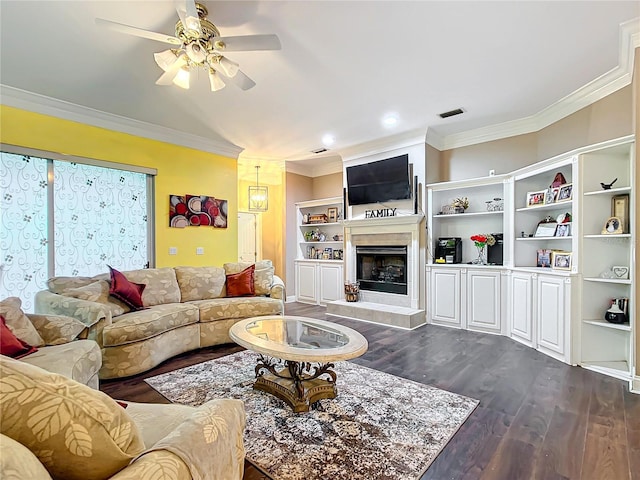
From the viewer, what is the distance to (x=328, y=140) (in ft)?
17.2

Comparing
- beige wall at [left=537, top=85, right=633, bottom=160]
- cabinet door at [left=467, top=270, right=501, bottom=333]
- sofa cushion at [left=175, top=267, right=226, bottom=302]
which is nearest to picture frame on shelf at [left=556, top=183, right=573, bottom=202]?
beige wall at [left=537, top=85, right=633, bottom=160]

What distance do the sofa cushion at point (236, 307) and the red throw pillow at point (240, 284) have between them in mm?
162

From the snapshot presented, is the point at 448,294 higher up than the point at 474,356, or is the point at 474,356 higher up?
the point at 448,294

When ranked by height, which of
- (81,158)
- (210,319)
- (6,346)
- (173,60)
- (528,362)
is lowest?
(528,362)

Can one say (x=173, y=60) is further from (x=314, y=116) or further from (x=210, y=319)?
(x=210, y=319)

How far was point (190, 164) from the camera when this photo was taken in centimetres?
499

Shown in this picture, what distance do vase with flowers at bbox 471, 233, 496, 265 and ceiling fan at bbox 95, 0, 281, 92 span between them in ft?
12.0

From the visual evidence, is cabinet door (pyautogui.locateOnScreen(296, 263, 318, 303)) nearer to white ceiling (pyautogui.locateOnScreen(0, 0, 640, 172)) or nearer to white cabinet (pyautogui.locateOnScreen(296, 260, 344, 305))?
white cabinet (pyautogui.locateOnScreen(296, 260, 344, 305))

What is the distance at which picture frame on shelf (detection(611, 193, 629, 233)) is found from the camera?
3076 mm

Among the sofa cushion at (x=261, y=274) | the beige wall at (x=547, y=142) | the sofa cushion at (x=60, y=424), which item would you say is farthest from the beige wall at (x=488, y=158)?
the sofa cushion at (x=60, y=424)

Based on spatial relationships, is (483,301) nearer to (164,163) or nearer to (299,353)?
(299,353)

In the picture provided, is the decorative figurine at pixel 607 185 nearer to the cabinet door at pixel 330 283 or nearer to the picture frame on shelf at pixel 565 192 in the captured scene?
the picture frame on shelf at pixel 565 192

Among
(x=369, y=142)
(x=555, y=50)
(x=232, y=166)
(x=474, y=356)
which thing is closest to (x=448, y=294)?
(x=474, y=356)

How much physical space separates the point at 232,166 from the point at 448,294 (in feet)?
13.9
